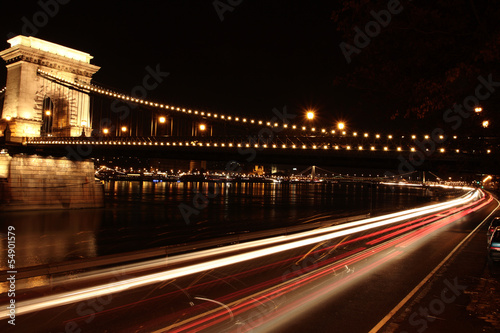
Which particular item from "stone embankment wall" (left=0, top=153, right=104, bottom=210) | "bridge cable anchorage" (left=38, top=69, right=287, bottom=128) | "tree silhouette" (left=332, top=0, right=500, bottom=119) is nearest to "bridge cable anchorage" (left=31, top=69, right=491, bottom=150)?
"bridge cable anchorage" (left=38, top=69, right=287, bottom=128)

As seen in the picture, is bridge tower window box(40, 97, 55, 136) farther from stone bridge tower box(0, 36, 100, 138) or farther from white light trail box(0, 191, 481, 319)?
white light trail box(0, 191, 481, 319)

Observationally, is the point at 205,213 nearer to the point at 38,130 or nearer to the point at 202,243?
the point at 38,130

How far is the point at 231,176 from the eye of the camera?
573 feet

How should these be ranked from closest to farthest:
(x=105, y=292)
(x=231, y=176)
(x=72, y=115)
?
(x=105, y=292)
(x=72, y=115)
(x=231, y=176)

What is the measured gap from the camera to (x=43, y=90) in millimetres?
46219

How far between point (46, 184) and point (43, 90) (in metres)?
14.9

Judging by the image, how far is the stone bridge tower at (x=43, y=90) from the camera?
145ft

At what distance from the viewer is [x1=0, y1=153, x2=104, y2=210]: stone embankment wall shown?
117 ft

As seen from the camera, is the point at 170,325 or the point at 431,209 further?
the point at 431,209

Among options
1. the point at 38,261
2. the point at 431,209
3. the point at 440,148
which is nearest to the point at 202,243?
the point at 38,261

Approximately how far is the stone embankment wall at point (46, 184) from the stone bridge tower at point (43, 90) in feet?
17.1

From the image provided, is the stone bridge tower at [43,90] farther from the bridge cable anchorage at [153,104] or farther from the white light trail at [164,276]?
the white light trail at [164,276]

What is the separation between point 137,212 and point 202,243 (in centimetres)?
3107

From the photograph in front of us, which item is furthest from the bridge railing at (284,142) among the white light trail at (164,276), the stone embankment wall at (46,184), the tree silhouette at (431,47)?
the tree silhouette at (431,47)
